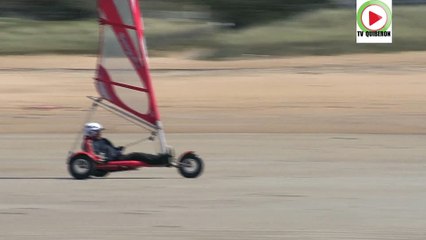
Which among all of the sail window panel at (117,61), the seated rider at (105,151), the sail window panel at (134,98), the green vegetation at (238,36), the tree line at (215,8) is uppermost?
the tree line at (215,8)

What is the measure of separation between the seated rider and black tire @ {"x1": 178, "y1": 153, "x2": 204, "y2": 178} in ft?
0.82

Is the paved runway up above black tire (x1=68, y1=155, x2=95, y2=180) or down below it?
below

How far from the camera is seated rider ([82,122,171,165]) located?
33.8 ft

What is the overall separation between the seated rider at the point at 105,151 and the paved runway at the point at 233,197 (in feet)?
0.79


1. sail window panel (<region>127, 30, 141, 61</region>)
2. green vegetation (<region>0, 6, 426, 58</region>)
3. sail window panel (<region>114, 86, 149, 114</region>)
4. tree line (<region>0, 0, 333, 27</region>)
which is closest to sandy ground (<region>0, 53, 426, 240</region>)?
sail window panel (<region>114, 86, 149, 114</region>)

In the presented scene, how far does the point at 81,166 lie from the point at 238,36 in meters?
20.1

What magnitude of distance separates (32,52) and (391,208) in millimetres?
19824

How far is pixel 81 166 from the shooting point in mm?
10320

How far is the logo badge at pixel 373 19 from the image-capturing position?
2922 centimetres

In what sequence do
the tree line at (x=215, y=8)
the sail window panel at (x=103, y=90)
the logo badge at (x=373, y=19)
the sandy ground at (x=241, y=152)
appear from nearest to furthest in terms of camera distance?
the sandy ground at (x=241, y=152)
the sail window panel at (x=103, y=90)
the logo badge at (x=373, y=19)
the tree line at (x=215, y=8)

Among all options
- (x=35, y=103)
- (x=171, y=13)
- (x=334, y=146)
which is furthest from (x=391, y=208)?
(x=171, y=13)

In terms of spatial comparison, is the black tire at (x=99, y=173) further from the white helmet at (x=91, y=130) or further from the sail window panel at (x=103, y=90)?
the sail window panel at (x=103, y=90)

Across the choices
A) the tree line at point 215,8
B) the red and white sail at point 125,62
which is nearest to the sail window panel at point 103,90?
the red and white sail at point 125,62

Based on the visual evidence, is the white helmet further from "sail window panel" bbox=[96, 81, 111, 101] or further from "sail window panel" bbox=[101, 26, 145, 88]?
"sail window panel" bbox=[101, 26, 145, 88]
